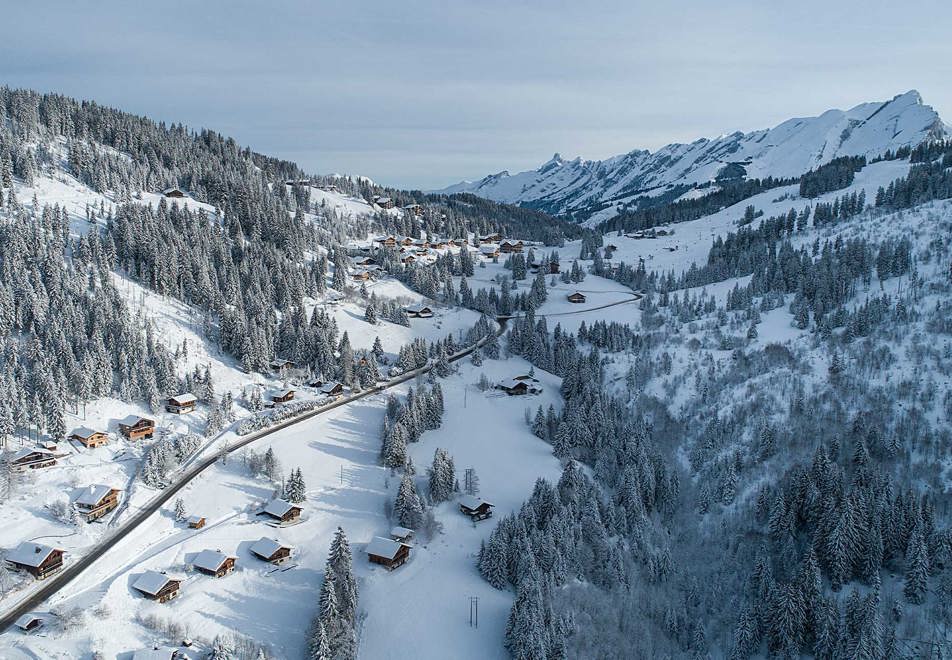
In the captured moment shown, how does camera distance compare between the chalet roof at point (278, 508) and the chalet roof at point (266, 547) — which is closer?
the chalet roof at point (266, 547)

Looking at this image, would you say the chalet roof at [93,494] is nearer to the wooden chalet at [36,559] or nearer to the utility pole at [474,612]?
the wooden chalet at [36,559]

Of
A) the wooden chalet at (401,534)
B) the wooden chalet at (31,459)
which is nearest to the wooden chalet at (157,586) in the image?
the wooden chalet at (401,534)

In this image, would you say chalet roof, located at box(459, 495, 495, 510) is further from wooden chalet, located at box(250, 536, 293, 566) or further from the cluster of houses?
wooden chalet, located at box(250, 536, 293, 566)

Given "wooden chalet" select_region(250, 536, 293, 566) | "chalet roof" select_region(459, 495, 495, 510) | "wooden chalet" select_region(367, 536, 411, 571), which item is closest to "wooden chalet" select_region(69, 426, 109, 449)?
"wooden chalet" select_region(250, 536, 293, 566)

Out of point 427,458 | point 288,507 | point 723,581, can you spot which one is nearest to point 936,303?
point 723,581

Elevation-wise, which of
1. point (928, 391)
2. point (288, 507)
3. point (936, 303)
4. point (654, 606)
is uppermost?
point (936, 303)

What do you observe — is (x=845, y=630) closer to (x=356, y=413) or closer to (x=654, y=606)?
(x=654, y=606)

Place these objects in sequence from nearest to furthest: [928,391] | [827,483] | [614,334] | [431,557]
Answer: [431,557] < [827,483] < [928,391] < [614,334]
